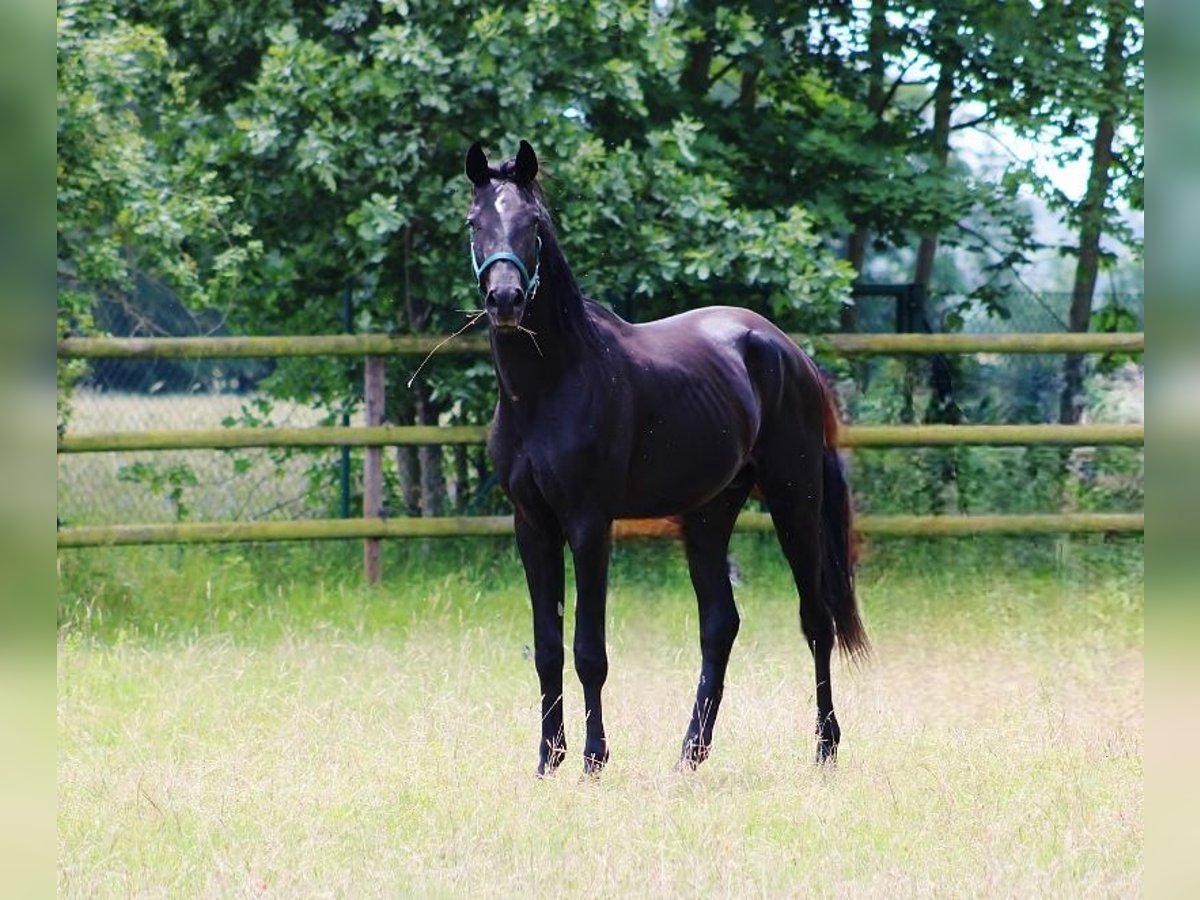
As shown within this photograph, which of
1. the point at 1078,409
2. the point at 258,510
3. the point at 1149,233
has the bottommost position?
the point at 258,510

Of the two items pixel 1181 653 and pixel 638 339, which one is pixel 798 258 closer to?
pixel 638 339

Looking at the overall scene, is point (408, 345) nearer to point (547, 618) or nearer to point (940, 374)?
point (940, 374)

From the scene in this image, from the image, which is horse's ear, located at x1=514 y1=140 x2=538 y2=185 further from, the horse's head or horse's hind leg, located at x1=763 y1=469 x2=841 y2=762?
horse's hind leg, located at x1=763 y1=469 x2=841 y2=762

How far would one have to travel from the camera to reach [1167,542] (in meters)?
1.53

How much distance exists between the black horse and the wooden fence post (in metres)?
3.53

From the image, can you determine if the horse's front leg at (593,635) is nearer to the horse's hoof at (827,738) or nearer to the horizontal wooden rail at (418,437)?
the horse's hoof at (827,738)

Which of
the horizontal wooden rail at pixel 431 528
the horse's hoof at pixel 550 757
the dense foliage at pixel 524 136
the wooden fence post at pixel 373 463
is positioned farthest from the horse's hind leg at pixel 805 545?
the wooden fence post at pixel 373 463

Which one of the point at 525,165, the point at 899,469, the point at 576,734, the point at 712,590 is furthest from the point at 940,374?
the point at 525,165

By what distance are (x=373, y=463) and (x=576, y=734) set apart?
3.62 m

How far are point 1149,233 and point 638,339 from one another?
4261 mm

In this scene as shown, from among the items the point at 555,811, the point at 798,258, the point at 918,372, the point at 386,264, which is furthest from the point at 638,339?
the point at 918,372

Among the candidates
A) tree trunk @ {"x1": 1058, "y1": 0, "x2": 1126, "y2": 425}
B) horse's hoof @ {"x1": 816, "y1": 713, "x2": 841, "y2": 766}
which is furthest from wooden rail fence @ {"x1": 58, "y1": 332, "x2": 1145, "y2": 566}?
horse's hoof @ {"x1": 816, "y1": 713, "x2": 841, "y2": 766}

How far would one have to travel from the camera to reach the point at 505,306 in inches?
190

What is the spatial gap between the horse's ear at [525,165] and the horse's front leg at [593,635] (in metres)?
1.19
